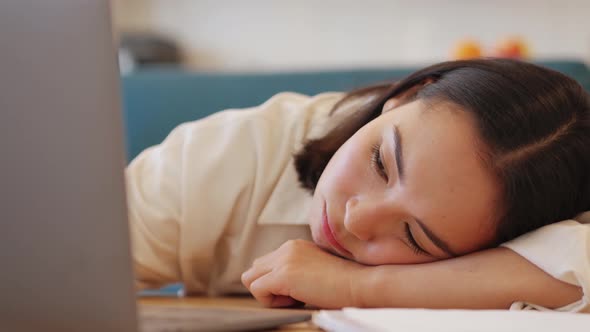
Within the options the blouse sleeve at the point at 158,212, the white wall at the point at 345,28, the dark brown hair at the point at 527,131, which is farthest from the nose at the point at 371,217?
the white wall at the point at 345,28

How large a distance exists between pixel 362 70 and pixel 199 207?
732mm

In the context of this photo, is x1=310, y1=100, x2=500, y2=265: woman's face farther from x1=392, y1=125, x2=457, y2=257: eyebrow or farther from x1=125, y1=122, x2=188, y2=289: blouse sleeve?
x1=125, y1=122, x2=188, y2=289: blouse sleeve

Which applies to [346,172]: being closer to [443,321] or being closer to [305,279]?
[305,279]

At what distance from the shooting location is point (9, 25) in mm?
466

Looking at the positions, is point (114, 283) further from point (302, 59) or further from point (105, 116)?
point (302, 59)

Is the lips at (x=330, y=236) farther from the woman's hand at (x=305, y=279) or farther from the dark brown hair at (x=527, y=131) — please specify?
the dark brown hair at (x=527, y=131)

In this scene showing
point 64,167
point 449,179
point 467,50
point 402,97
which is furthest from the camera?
point 467,50

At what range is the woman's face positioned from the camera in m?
0.80

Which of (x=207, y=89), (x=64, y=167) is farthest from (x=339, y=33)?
(x=64, y=167)

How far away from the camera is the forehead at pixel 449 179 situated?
0.80 meters

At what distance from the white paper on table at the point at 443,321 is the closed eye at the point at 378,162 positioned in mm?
199

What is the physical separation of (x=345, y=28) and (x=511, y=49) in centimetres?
76

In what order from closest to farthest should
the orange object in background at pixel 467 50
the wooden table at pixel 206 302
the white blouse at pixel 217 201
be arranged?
the wooden table at pixel 206 302 < the white blouse at pixel 217 201 < the orange object in background at pixel 467 50

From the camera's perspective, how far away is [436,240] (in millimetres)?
832
